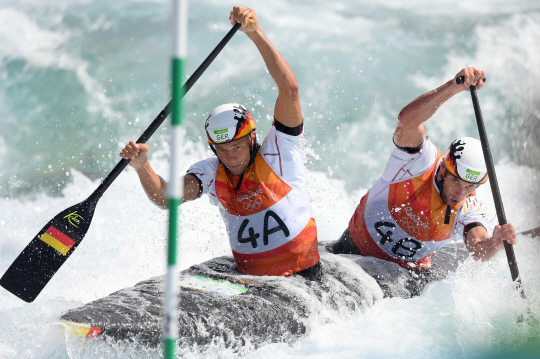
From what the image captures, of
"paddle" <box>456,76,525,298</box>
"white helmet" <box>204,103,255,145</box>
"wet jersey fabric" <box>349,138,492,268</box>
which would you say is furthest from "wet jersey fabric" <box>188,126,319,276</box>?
"paddle" <box>456,76,525,298</box>

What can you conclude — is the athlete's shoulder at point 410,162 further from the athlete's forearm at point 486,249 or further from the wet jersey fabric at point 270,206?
the wet jersey fabric at point 270,206

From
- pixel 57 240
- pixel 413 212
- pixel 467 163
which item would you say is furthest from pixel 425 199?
pixel 57 240

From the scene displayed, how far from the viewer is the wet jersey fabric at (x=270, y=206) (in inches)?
134

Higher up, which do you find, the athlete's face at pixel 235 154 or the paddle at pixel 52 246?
the athlete's face at pixel 235 154

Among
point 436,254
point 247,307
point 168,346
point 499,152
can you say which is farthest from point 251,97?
point 168,346

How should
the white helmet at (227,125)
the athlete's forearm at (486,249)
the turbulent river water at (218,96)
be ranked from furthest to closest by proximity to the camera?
1. the turbulent river water at (218,96)
2. the athlete's forearm at (486,249)
3. the white helmet at (227,125)

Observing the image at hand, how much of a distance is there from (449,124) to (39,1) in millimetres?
8956

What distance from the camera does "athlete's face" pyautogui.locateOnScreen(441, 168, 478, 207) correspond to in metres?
3.74

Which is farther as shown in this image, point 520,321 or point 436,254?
point 436,254

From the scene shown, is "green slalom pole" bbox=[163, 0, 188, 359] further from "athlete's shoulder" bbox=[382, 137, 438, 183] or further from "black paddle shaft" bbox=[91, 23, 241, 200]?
"athlete's shoulder" bbox=[382, 137, 438, 183]

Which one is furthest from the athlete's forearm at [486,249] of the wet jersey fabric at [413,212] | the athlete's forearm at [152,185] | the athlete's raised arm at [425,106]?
the athlete's forearm at [152,185]

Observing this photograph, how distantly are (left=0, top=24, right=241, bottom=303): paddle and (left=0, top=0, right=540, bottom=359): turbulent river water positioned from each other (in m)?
1.98

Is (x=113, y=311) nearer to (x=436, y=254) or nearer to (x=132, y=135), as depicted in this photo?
(x=436, y=254)

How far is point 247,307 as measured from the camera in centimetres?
304
